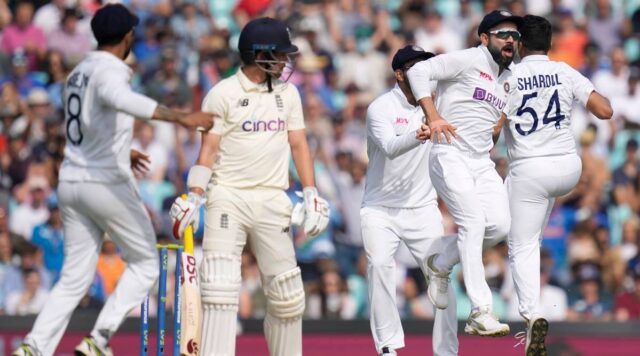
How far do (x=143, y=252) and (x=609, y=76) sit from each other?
29.3 ft

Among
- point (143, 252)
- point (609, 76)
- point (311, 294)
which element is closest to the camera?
point (143, 252)

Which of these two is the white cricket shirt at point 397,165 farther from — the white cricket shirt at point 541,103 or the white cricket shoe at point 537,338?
the white cricket shoe at point 537,338

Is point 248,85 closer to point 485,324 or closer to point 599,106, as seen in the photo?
point 485,324

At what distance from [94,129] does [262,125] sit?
111cm

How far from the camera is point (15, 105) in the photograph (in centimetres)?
1680

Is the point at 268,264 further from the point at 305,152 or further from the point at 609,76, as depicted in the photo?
the point at 609,76

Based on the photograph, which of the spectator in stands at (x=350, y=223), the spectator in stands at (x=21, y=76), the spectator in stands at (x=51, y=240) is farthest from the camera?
the spectator in stands at (x=21, y=76)

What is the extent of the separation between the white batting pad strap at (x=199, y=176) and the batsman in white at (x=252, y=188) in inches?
0.8

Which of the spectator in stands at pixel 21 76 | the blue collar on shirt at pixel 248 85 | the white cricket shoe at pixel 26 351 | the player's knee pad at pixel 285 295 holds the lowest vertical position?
the white cricket shoe at pixel 26 351

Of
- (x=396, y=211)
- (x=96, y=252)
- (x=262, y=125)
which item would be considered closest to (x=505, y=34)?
(x=396, y=211)

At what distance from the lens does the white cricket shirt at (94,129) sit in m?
10.2

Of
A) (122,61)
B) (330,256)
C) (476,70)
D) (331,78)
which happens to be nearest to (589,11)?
(331,78)

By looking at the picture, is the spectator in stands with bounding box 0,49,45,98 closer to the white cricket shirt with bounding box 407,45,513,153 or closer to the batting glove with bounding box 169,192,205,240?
the batting glove with bounding box 169,192,205,240

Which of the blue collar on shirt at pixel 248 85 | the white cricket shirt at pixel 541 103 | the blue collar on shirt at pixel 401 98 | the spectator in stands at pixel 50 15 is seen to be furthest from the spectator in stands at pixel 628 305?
the spectator in stands at pixel 50 15
